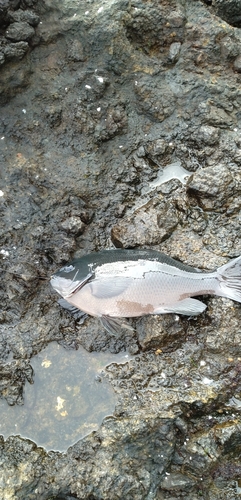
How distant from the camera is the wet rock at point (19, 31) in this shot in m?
4.01

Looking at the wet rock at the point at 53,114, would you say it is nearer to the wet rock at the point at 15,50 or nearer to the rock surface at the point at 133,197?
the rock surface at the point at 133,197

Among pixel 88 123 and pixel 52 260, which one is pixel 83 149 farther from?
pixel 52 260

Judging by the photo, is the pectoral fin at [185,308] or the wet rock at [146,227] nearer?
the pectoral fin at [185,308]

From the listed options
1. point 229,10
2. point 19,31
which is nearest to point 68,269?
point 19,31

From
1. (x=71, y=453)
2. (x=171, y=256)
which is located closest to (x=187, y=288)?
(x=171, y=256)

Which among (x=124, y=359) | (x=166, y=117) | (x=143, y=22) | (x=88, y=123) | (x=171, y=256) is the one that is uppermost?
(x=143, y=22)

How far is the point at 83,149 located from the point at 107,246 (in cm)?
99

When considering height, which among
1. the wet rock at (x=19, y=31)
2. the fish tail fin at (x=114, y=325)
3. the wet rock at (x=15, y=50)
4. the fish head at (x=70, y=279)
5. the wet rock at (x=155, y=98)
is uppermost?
the wet rock at (x=19, y=31)

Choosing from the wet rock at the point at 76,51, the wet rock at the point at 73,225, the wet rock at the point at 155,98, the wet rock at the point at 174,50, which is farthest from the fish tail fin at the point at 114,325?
the wet rock at the point at 174,50

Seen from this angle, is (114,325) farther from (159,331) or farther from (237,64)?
(237,64)

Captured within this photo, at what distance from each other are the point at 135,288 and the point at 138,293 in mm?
51

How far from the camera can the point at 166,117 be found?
450 cm

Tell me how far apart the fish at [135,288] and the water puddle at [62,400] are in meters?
0.41

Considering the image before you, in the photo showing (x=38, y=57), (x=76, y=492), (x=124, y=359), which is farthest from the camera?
(x=38, y=57)
